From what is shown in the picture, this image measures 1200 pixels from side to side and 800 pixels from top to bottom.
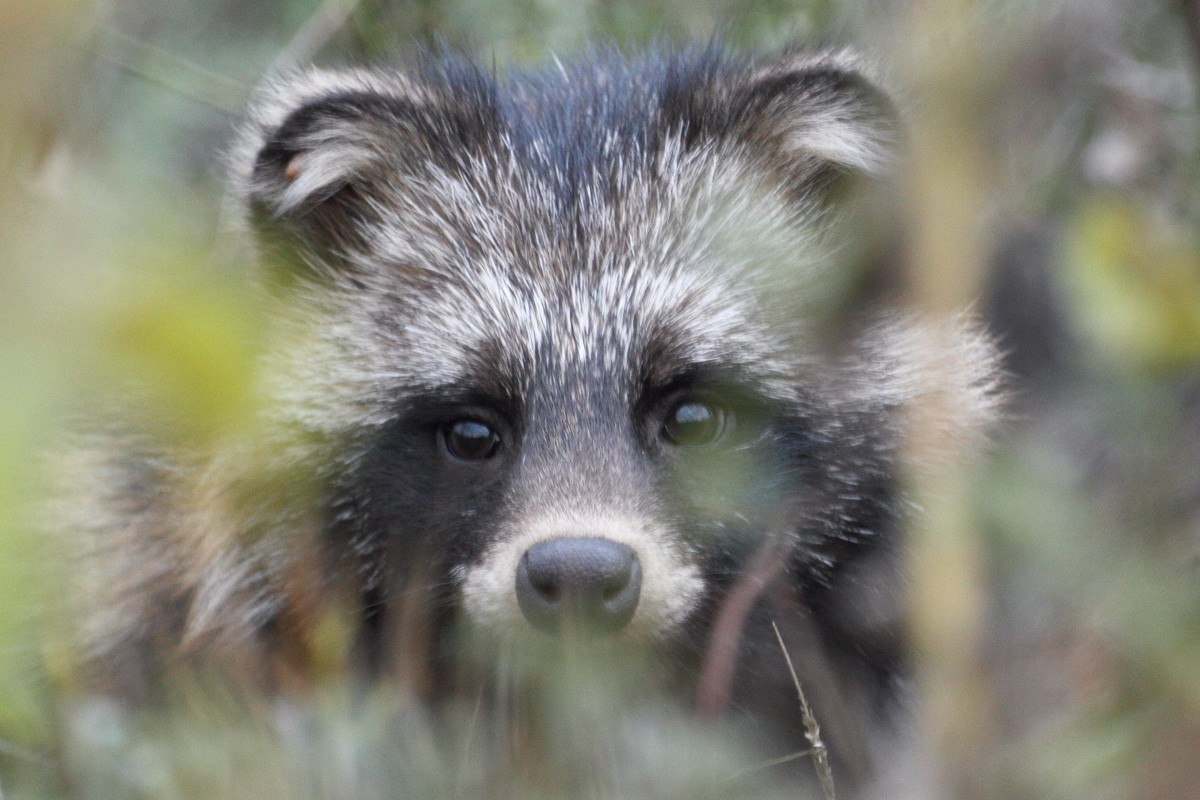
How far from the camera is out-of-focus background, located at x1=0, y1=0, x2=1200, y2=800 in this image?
50.9 inches

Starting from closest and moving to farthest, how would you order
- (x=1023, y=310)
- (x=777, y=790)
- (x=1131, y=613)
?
(x=1131, y=613) < (x=777, y=790) < (x=1023, y=310)

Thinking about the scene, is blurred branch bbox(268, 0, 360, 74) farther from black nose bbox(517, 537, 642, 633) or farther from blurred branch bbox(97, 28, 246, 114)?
black nose bbox(517, 537, 642, 633)

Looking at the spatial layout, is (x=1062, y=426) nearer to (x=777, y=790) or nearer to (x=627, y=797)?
(x=777, y=790)

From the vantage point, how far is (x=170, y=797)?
2.47m

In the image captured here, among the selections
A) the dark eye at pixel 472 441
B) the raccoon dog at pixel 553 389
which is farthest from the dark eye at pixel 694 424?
the dark eye at pixel 472 441

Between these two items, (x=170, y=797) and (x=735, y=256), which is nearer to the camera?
(x=170, y=797)

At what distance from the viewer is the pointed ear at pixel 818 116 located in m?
4.14

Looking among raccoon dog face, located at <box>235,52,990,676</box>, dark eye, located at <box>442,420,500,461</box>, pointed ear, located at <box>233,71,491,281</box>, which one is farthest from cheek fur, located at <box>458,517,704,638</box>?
pointed ear, located at <box>233,71,491,281</box>

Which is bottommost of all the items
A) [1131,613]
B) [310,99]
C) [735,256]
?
[1131,613]

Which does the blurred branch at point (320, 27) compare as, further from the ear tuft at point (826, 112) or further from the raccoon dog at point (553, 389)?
the ear tuft at point (826, 112)

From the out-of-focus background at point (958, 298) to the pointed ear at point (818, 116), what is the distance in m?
0.12

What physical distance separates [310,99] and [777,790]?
2.38 m

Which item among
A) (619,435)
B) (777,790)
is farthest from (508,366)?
(777,790)

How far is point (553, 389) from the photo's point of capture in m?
3.96
